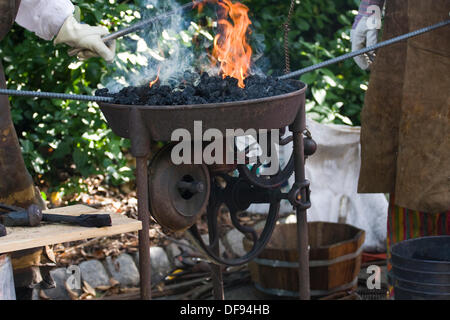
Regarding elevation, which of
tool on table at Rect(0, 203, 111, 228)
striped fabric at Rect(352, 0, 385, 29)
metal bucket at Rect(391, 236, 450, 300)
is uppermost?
striped fabric at Rect(352, 0, 385, 29)

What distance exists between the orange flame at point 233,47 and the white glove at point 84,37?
1.90ft

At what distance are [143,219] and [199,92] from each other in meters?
0.58

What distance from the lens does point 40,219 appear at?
2586 mm

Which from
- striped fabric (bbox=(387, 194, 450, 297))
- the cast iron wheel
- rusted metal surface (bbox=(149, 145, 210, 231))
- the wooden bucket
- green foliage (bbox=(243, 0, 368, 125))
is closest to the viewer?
rusted metal surface (bbox=(149, 145, 210, 231))

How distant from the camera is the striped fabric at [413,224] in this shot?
3428 millimetres

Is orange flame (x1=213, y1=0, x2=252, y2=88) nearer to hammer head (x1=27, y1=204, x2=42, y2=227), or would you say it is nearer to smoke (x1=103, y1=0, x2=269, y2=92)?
smoke (x1=103, y1=0, x2=269, y2=92)

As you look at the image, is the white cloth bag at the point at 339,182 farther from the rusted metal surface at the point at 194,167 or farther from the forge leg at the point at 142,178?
the forge leg at the point at 142,178

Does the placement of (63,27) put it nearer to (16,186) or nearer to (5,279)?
(16,186)

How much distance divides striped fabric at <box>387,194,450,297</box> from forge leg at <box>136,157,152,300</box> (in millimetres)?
1431

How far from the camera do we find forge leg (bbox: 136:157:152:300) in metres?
2.57

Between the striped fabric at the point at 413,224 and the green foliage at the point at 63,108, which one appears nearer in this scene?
the striped fabric at the point at 413,224

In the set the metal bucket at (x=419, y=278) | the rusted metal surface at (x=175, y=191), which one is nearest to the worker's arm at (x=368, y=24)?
the metal bucket at (x=419, y=278)

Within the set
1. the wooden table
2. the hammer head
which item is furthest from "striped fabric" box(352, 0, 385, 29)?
the hammer head
